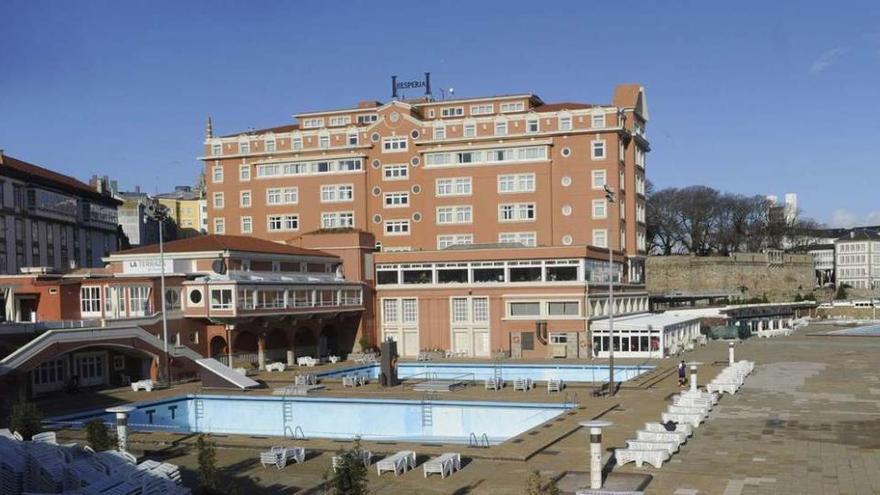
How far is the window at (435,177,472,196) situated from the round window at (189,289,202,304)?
24521 mm

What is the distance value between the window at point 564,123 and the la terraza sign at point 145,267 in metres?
29.7

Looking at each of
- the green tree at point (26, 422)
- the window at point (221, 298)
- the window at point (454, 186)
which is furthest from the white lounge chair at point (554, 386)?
the window at point (454, 186)

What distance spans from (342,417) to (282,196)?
1489 inches

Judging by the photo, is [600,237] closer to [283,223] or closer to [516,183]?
[516,183]

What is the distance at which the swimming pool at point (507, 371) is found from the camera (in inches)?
1713

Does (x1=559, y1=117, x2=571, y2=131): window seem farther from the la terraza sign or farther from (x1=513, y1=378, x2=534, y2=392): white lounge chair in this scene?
the la terraza sign

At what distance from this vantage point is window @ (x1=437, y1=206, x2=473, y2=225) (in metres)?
64.2

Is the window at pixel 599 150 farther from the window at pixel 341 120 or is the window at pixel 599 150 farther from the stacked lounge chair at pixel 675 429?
the stacked lounge chair at pixel 675 429

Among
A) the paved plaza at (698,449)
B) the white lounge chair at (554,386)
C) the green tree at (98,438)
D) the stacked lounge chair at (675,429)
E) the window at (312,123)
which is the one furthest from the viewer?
the window at (312,123)

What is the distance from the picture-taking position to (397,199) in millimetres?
65938

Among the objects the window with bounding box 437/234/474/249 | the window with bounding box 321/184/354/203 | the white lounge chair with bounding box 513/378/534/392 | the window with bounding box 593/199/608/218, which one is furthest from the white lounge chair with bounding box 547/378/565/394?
the window with bounding box 321/184/354/203

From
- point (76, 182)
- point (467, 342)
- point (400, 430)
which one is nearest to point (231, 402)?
point (400, 430)

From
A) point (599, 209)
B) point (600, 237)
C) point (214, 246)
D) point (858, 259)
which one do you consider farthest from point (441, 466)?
point (858, 259)

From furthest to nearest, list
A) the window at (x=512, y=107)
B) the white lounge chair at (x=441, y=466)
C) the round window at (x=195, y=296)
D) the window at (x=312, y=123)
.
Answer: the window at (x=312, y=123) → the window at (x=512, y=107) → the round window at (x=195, y=296) → the white lounge chair at (x=441, y=466)
